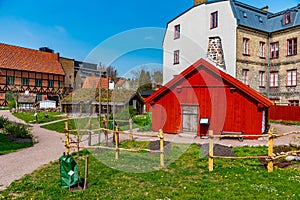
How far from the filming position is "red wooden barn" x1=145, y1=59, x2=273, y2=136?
13.7 metres

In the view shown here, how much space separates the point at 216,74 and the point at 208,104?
1.91 metres

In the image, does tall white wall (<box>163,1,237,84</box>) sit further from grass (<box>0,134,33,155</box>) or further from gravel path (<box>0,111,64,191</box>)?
grass (<box>0,134,33,155</box>)

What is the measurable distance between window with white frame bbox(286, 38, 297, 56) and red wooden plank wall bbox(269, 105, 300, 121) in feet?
19.7

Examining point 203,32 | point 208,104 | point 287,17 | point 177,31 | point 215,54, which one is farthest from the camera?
point 177,31

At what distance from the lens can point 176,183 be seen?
21.8ft

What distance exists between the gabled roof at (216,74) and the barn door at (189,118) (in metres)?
1.74

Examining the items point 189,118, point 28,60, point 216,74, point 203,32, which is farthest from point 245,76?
point 28,60

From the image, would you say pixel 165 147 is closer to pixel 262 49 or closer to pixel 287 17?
pixel 262 49

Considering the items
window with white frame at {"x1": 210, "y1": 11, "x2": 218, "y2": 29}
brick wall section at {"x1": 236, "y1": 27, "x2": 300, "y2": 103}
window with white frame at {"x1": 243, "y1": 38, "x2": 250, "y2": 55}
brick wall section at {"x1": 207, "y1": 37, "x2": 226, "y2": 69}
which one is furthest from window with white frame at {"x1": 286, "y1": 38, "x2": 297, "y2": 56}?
brick wall section at {"x1": 207, "y1": 37, "x2": 226, "y2": 69}

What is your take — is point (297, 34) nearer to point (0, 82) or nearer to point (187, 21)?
point (187, 21)

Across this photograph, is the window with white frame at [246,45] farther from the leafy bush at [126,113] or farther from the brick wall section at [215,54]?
the leafy bush at [126,113]

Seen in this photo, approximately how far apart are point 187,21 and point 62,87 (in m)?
30.6

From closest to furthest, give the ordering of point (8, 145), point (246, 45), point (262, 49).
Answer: point (8, 145)
point (246, 45)
point (262, 49)

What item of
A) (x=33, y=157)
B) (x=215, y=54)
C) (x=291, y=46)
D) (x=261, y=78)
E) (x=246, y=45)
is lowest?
(x=33, y=157)
